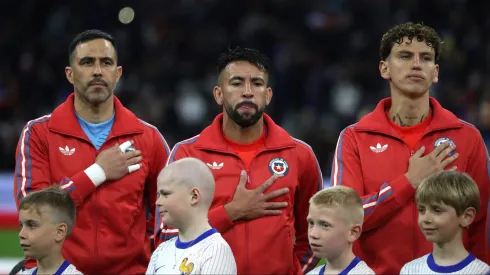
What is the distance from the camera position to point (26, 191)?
18.5 ft

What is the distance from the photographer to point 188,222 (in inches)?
189

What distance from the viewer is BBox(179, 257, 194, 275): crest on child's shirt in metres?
4.67

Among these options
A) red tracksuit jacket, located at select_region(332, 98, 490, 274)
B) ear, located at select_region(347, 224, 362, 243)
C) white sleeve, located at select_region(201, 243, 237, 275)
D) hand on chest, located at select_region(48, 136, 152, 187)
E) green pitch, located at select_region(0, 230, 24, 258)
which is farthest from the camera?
green pitch, located at select_region(0, 230, 24, 258)

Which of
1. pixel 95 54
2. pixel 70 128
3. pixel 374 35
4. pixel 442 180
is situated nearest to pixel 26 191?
pixel 70 128

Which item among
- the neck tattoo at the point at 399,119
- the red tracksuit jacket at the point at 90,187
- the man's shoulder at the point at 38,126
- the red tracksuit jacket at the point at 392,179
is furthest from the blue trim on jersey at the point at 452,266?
the man's shoulder at the point at 38,126

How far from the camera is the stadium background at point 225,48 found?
13078 millimetres

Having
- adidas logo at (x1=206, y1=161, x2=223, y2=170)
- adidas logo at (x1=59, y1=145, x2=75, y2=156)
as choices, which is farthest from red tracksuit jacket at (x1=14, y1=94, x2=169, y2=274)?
adidas logo at (x1=206, y1=161, x2=223, y2=170)

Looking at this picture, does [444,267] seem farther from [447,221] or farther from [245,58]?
[245,58]

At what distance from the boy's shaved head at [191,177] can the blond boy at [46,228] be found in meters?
0.73

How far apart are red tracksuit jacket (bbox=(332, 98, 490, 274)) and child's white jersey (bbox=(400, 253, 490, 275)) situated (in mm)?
383

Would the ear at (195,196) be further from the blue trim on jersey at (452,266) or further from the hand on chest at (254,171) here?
the blue trim on jersey at (452,266)

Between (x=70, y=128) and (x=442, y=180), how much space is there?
236 centimetres

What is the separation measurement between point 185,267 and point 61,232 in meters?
0.91

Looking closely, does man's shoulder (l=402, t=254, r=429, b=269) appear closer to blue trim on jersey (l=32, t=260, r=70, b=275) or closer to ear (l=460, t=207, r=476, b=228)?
ear (l=460, t=207, r=476, b=228)
